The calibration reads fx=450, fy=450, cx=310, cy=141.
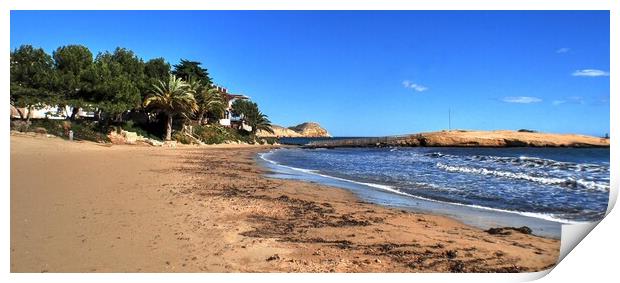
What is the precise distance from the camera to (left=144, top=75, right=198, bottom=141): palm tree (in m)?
24.6

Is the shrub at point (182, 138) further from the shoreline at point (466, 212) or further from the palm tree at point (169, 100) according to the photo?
the shoreline at point (466, 212)

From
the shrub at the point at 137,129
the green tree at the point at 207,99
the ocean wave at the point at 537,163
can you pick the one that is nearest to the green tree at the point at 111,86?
the shrub at the point at 137,129

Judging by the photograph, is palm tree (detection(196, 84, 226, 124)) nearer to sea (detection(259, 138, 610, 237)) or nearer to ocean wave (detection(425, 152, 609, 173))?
ocean wave (detection(425, 152, 609, 173))

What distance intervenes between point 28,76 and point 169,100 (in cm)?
1731

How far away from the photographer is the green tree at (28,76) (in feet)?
18.8

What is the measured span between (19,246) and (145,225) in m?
0.96

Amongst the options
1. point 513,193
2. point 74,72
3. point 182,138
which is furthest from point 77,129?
point 513,193

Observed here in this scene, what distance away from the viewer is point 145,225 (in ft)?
13.0

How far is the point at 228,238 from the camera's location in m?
3.75

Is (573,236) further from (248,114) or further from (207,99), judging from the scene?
(248,114)

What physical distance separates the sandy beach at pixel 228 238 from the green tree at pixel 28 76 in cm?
167
